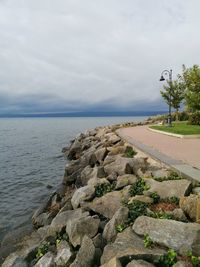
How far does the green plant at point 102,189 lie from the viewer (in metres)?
11.1

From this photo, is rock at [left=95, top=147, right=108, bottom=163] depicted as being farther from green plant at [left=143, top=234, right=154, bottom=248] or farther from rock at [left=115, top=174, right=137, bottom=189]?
green plant at [left=143, top=234, right=154, bottom=248]

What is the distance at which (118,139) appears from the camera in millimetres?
22328

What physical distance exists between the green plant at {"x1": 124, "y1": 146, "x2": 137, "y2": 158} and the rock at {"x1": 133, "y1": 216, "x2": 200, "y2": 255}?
8630 mm

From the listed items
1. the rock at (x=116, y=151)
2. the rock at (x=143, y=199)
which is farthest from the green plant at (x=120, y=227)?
the rock at (x=116, y=151)

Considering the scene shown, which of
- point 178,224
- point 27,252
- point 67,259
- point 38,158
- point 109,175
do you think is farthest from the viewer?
point 38,158

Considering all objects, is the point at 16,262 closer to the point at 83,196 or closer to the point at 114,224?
the point at 114,224

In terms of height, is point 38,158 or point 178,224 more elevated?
point 178,224

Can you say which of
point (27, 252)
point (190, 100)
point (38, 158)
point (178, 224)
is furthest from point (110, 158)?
point (38, 158)

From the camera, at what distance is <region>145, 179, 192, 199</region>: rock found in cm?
869

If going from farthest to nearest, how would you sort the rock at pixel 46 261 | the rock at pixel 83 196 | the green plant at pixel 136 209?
1. the rock at pixel 83 196
2. the green plant at pixel 136 209
3. the rock at pixel 46 261

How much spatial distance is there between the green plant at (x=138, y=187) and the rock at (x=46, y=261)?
288 centimetres

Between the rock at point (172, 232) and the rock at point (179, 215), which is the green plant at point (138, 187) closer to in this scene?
the rock at point (179, 215)

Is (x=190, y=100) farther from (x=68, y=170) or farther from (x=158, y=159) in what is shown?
(x=158, y=159)

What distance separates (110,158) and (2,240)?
5.80 m
